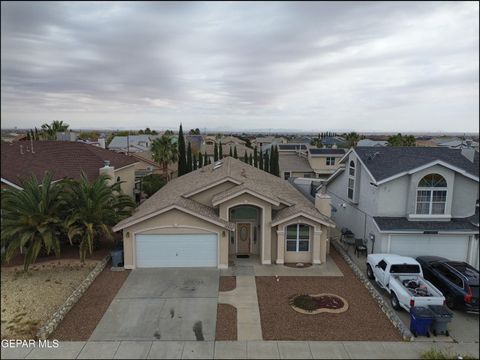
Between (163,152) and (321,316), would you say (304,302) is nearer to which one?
(321,316)

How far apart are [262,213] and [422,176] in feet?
25.0

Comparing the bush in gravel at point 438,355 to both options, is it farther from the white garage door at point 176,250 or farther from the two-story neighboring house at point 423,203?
the white garage door at point 176,250

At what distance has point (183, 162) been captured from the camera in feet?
131


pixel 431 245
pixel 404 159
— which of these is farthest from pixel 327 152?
pixel 431 245

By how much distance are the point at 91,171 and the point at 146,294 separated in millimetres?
11879

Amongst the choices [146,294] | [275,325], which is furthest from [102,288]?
[275,325]

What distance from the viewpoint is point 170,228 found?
1549 centimetres

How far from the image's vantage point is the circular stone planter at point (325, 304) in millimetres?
11945

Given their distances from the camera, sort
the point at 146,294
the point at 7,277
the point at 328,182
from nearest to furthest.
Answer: the point at 7,277
the point at 146,294
the point at 328,182

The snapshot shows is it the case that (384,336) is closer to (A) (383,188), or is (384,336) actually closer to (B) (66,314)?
(A) (383,188)

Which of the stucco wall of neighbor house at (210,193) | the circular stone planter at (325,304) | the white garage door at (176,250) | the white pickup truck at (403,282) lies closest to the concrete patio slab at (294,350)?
the circular stone planter at (325,304)

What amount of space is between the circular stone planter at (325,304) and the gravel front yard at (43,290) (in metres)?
8.62

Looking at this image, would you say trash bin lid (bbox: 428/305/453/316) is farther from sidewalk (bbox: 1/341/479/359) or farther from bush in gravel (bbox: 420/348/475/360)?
bush in gravel (bbox: 420/348/475/360)

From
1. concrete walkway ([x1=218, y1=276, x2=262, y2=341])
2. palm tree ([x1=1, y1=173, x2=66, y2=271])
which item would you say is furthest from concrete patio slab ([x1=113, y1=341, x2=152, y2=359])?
palm tree ([x1=1, y1=173, x2=66, y2=271])
